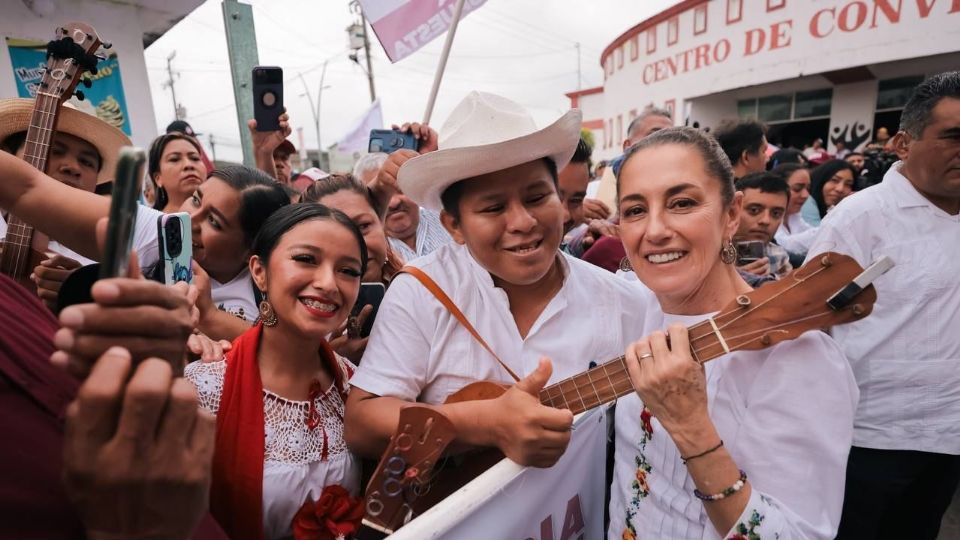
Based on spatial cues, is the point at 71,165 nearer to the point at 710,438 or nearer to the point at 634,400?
the point at 634,400

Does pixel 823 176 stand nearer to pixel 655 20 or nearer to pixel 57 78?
pixel 57 78

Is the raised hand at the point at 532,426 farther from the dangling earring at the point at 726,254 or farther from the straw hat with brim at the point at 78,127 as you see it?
the straw hat with brim at the point at 78,127

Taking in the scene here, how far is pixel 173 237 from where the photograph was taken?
1379mm

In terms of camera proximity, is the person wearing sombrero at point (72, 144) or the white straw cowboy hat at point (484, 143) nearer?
the white straw cowboy hat at point (484, 143)

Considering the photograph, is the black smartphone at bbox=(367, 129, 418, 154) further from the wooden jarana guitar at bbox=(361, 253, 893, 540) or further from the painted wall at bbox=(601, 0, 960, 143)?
the painted wall at bbox=(601, 0, 960, 143)

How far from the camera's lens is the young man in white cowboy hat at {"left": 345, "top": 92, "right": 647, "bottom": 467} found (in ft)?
5.42

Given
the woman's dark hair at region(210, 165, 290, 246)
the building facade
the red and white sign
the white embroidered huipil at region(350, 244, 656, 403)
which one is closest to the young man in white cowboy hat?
the white embroidered huipil at region(350, 244, 656, 403)

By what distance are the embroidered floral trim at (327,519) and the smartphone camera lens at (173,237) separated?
81 cm

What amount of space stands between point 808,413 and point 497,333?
94cm

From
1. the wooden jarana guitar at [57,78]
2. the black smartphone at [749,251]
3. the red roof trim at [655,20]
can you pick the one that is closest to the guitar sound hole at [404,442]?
the wooden jarana guitar at [57,78]

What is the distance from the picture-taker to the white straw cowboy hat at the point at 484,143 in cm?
166

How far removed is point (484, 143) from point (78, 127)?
1.98 meters

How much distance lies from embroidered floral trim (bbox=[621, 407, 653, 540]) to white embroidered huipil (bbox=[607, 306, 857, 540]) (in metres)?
0.12

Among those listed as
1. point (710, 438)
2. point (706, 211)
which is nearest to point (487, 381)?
point (710, 438)
